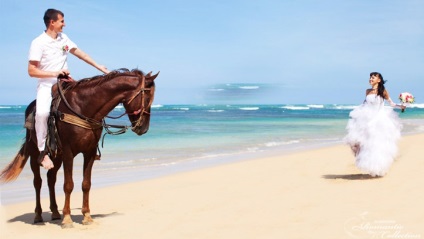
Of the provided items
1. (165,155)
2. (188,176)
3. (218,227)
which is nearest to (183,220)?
(218,227)

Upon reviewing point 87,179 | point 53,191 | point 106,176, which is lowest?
A: point 106,176

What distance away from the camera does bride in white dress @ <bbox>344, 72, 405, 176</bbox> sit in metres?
9.38

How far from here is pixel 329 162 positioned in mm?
12789

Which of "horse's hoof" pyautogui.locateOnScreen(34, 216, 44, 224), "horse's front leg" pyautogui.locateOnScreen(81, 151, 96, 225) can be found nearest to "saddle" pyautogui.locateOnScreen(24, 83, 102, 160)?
"horse's front leg" pyautogui.locateOnScreen(81, 151, 96, 225)

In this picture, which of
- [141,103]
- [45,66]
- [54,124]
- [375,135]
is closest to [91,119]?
[54,124]

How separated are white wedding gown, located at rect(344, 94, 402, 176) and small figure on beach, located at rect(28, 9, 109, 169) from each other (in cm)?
626

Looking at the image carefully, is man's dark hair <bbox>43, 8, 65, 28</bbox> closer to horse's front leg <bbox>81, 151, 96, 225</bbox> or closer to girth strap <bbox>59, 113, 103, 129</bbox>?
girth strap <bbox>59, 113, 103, 129</bbox>

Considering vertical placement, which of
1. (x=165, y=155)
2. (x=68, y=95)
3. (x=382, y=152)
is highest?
(x=68, y=95)

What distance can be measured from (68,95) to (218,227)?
2.75m

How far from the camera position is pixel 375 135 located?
942cm

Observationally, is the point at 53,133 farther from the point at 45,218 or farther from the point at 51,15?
the point at 45,218

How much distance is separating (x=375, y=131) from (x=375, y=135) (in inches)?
3.6

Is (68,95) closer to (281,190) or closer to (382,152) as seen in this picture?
(281,190)

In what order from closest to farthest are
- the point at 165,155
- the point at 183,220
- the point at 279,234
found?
the point at 279,234 < the point at 183,220 < the point at 165,155
